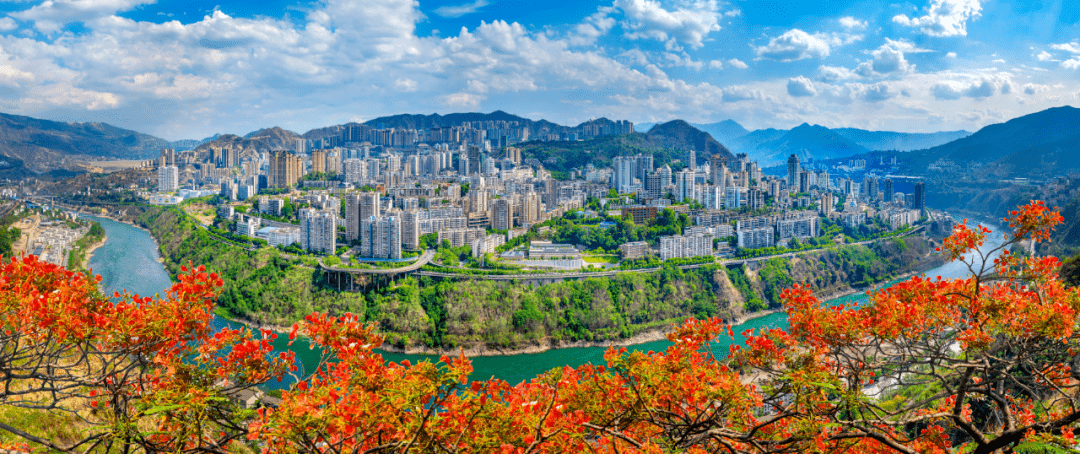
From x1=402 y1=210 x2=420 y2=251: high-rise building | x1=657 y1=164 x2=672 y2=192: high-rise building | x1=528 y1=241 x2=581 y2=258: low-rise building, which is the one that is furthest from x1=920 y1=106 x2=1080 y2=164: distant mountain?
x1=402 y1=210 x2=420 y2=251: high-rise building

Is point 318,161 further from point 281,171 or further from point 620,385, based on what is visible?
point 620,385

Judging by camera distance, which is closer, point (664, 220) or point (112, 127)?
point (664, 220)

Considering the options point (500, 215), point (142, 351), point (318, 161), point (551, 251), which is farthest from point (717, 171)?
point (142, 351)

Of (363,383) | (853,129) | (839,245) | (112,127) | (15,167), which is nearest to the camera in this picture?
(363,383)

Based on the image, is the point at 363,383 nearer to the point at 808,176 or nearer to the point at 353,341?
the point at 353,341

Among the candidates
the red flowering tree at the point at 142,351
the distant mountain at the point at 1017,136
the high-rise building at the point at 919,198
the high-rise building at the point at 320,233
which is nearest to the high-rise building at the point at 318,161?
the high-rise building at the point at 320,233

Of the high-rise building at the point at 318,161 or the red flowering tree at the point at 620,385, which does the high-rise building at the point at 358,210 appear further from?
the red flowering tree at the point at 620,385

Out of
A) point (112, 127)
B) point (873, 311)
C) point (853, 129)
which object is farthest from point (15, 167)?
point (853, 129)
